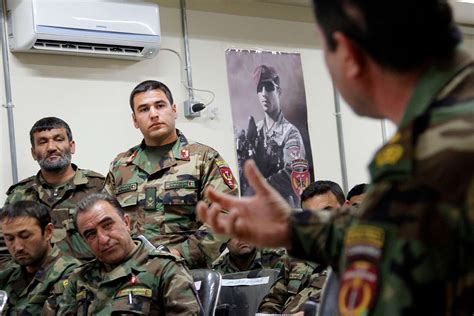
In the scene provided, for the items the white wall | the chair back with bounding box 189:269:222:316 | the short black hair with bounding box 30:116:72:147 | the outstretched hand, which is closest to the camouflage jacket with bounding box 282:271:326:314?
the chair back with bounding box 189:269:222:316

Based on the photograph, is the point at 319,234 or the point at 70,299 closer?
the point at 319,234

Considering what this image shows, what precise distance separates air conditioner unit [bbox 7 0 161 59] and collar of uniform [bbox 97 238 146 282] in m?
1.98

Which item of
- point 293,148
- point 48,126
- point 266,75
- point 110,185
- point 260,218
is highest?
point 266,75

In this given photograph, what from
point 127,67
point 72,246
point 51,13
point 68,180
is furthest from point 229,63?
point 72,246

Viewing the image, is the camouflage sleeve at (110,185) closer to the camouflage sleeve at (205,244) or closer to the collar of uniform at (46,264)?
the collar of uniform at (46,264)

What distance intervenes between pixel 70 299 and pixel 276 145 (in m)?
2.55

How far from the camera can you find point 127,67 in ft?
15.4

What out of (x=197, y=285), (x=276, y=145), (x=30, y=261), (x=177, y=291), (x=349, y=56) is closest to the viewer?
(x=349, y=56)

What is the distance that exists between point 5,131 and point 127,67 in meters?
0.86

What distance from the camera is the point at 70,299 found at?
112 inches

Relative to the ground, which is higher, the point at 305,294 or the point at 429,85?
the point at 429,85

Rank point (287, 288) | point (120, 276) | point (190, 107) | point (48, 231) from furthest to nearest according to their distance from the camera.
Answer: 1. point (190, 107)
2. point (48, 231)
3. point (287, 288)
4. point (120, 276)

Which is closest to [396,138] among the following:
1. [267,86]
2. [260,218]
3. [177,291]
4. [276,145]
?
[260,218]

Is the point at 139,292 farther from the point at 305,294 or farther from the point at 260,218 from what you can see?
the point at 260,218
